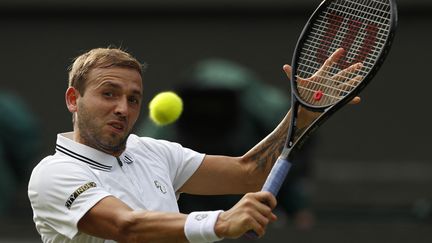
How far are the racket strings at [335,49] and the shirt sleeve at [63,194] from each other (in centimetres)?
113

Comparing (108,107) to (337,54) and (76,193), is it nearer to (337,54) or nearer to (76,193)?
(76,193)

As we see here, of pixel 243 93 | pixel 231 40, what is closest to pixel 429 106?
pixel 231 40

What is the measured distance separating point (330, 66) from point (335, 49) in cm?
19

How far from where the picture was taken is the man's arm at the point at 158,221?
4895 mm

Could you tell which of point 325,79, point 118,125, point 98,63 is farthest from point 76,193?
point 325,79

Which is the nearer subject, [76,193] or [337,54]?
[76,193]

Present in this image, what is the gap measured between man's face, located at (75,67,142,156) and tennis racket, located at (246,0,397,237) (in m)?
0.76

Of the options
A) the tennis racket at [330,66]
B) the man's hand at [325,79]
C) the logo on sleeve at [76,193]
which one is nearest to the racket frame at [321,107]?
the tennis racket at [330,66]

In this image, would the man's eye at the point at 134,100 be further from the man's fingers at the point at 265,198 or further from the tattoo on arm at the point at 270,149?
the man's fingers at the point at 265,198

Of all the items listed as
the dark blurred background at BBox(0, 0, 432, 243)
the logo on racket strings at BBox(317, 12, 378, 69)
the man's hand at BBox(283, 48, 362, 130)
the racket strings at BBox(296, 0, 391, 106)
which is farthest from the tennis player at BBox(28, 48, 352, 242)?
the dark blurred background at BBox(0, 0, 432, 243)

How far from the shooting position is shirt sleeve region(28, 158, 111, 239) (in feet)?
17.6

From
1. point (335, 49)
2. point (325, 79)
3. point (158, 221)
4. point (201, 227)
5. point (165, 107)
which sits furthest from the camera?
point (165, 107)

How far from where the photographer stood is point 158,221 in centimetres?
518

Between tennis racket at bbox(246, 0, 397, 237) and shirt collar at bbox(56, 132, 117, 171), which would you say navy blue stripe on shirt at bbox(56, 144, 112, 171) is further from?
tennis racket at bbox(246, 0, 397, 237)
